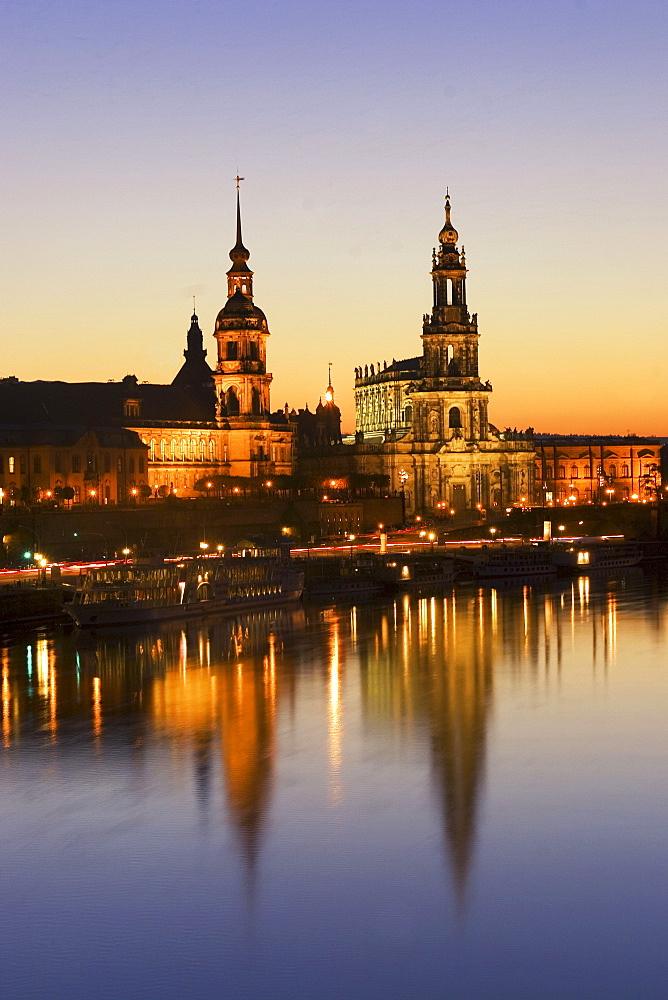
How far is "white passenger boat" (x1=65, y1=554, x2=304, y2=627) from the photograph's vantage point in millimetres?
71562

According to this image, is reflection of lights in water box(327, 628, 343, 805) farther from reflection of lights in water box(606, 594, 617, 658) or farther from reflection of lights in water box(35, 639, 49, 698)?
reflection of lights in water box(606, 594, 617, 658)

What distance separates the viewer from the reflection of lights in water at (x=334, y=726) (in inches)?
1567

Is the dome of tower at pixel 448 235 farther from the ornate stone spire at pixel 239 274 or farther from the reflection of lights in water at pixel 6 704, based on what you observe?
the reflection of lights in water at pixel 6 704

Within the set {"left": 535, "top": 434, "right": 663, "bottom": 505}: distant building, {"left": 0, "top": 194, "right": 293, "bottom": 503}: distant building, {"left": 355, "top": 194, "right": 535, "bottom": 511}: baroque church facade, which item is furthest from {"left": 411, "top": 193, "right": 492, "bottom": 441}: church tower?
{"left": 535, "top": 434, "right": 663, "bottom": 505}: distant building

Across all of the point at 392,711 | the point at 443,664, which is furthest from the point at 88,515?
the point at 392,711

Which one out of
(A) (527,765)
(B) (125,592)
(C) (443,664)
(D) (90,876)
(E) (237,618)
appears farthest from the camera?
(E) (237,618)

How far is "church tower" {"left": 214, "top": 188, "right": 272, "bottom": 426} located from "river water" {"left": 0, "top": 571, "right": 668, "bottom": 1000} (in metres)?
83.4

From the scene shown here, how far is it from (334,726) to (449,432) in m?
104

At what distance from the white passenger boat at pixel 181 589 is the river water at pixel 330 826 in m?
8.13

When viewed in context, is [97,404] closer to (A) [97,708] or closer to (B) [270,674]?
(B) [270,674]

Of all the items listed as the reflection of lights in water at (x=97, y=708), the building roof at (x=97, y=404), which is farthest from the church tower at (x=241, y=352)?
the reflection of lights in water at (x=97, y=708)

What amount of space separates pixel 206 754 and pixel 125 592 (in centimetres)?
3072

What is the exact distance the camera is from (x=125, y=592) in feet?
241

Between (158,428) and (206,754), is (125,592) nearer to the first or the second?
(206,754)
